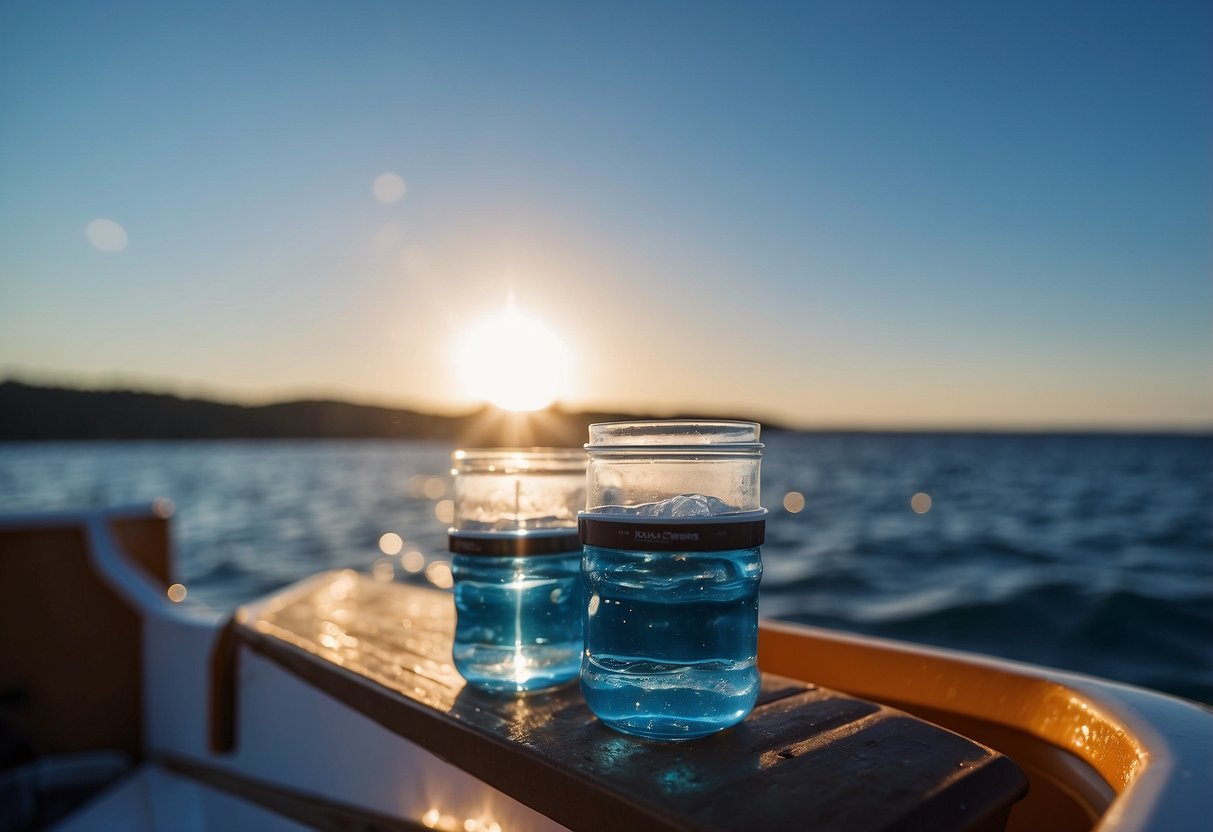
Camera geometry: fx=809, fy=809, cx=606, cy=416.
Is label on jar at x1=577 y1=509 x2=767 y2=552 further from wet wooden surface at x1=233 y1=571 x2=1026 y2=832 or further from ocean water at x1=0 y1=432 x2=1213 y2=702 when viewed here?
ocean water at x1=0 y1=432 x2=1213 y2=702

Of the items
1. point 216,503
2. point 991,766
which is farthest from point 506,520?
point 216,503

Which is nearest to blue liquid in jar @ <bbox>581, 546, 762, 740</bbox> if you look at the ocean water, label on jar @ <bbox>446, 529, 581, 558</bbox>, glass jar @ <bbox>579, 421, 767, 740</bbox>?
glass jar @ <bbox>579, 421, 767, 740</bbox>

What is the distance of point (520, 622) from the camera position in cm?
150

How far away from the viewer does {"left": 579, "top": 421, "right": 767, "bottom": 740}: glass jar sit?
1.16m

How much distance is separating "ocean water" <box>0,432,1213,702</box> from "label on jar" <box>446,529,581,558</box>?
3.48 m

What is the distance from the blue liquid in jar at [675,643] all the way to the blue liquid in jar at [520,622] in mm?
277

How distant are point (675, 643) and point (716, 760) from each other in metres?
0.17

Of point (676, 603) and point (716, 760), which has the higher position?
point (676, 603)

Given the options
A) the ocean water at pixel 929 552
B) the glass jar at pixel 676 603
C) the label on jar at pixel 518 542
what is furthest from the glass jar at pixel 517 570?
the ocean water at pixel 929 552

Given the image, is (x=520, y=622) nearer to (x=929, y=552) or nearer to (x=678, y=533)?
(x=678, y=533)

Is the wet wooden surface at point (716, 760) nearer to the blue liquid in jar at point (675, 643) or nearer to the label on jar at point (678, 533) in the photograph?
the blue liquid in jar at point (675, 643)

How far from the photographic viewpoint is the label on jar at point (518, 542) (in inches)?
56.6

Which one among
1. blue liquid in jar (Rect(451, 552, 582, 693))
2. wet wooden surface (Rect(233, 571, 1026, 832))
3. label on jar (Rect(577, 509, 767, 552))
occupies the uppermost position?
label on jar (Rect(577, 509, 767, 552))

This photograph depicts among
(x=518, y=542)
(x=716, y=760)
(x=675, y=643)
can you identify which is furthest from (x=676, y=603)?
(x=518, y=542)
